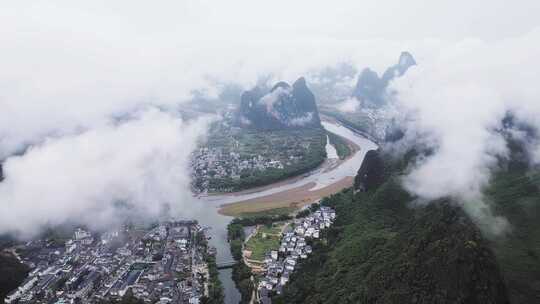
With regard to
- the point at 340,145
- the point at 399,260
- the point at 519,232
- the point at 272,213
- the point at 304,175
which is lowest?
the point at 340,145

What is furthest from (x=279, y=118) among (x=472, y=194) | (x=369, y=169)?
(x=472, y=194)

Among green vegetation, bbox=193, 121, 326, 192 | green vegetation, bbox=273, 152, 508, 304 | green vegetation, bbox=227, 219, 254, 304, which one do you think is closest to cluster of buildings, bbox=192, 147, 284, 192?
green vegetation, bbox=193, 121, 326, 192

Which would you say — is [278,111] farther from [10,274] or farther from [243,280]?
[10,274]

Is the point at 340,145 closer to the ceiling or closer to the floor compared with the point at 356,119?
closer to the ceiling

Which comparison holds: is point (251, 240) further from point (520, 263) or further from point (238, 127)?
point (238, 127)

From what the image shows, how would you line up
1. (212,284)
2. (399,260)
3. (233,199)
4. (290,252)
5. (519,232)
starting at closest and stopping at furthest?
1. (399,260)
2. (519,232)
3. (212,284)
4. (290,252)
5. (233,199)

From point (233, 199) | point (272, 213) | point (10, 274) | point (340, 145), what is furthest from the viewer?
point (340, 145)

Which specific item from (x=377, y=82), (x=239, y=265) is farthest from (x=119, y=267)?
(x=377, y=82)
